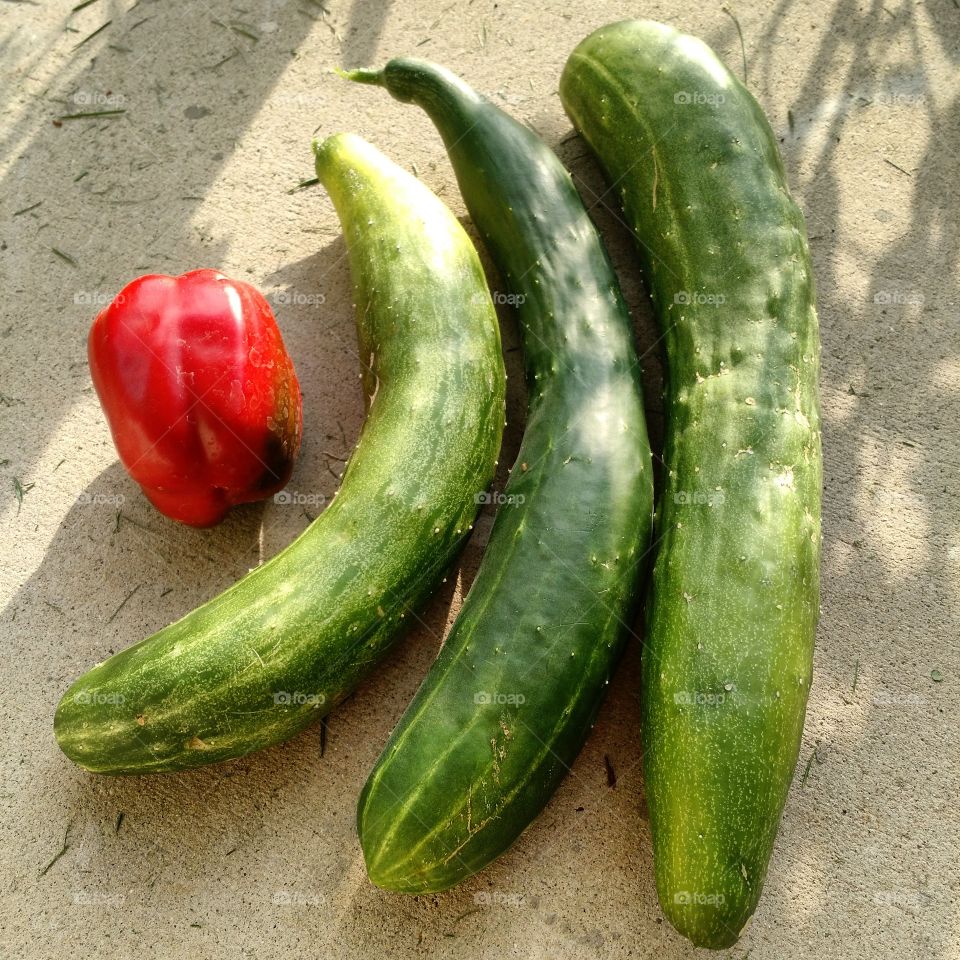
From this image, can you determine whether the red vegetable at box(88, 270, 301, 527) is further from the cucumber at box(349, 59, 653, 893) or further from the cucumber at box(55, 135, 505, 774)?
the cucumber at box(349, 59, 653, 893)

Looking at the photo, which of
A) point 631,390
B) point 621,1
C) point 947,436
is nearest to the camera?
point 631,390

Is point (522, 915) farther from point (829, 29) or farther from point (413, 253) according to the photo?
point (829, 29)

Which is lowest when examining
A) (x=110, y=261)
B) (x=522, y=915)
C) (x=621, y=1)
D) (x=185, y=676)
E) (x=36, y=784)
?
(x=522, y=915)

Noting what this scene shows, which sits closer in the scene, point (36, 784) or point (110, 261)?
point (36, 784)

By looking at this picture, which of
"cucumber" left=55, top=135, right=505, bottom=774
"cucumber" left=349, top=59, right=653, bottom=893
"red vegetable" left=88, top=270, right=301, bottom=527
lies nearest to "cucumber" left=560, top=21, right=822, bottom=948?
"cucumber" left=349, top=59, right=653, bottom=893

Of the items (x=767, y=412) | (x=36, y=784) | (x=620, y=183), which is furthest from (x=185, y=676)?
(x=620, y=183)


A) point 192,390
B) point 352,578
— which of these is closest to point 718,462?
point 352,578

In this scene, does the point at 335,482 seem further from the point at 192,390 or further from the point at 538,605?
the point at 538,605

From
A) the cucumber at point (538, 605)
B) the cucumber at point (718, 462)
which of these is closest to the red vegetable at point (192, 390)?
the cucumber at point (538, 605)
